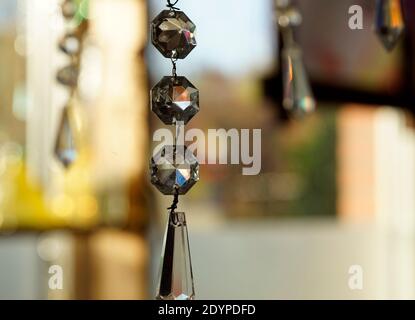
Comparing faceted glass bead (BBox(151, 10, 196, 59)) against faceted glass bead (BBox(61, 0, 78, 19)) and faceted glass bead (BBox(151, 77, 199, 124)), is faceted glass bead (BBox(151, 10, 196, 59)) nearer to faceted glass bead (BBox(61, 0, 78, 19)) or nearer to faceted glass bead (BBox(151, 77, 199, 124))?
faceted glass bead (BBox(151, 77, 199, 124))

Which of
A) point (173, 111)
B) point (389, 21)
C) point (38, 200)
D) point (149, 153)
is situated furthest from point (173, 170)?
point (38, 200)

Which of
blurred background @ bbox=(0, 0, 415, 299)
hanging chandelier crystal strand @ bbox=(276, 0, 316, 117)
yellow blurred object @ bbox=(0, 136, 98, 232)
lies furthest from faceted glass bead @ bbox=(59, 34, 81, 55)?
yellow blurred object @ bbox=(0, 136, 98, 232)

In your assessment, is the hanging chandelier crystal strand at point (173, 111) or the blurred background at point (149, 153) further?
the blurred background at point (149, 153)

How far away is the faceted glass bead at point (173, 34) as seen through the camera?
0.42 meters

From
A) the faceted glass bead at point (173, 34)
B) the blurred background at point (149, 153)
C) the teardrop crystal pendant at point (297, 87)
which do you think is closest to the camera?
the faceted glass bead at point (173, 34)

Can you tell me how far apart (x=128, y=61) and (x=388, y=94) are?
1.64 ft

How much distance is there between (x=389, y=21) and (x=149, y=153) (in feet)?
3.32

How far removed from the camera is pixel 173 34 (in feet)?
1.37

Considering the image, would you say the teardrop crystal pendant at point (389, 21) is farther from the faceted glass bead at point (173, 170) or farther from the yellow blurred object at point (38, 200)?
the yellow blurred object at point (38, 200)

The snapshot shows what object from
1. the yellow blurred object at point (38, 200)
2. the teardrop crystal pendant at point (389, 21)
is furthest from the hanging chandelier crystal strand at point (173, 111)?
the yellow blurred object at point (38, 200)

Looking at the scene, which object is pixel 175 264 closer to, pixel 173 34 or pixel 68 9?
pixel 173 34

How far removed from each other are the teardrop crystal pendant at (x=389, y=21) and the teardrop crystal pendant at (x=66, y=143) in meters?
0.24
